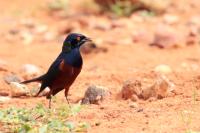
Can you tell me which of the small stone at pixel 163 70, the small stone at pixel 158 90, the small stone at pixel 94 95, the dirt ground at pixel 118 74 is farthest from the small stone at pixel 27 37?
the small stone at pixel 158 90

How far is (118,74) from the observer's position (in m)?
8.32

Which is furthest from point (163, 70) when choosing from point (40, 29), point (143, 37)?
point (40, 29)

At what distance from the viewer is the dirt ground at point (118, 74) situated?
19.1 ft

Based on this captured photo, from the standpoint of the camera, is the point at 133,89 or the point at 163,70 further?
the point at 163,70

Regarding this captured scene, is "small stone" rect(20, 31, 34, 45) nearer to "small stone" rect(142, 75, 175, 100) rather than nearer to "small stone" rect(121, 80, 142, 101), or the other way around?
"small stone" rect(121, 80, 142, 101)

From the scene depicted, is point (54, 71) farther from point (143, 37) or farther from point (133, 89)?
point (143, 37)

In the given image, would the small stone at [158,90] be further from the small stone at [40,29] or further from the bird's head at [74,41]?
the small stone at [40,29]

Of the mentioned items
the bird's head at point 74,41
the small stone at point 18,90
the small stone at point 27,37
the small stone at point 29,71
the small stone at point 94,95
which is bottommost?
the small stone at point 94,95

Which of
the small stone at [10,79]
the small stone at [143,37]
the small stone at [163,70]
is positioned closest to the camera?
the small stone at [10,79]

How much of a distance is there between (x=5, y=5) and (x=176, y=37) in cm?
424

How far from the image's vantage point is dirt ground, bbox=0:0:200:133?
5.81m

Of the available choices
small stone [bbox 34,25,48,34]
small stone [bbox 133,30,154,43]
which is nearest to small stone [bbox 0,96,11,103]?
small stone [bbox 133,30,154,43]

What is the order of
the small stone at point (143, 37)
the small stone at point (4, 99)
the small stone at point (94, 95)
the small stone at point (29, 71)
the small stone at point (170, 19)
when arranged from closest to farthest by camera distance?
the small stone at point (94, 95) → the small stone at point (4, 99) → the small stone at point (29, 71) → the small stone at point (143, 37) → the small stone at point (170, 19)

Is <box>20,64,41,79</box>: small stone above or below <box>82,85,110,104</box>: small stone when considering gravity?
above
